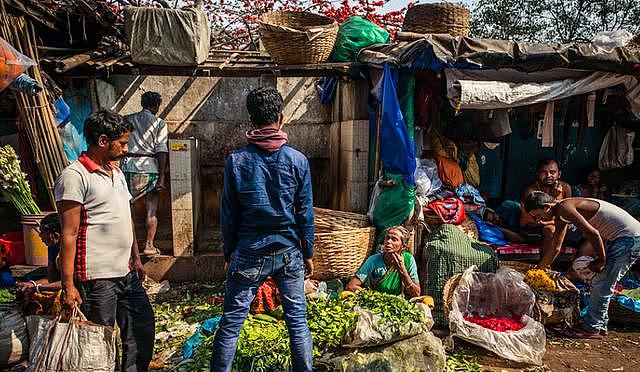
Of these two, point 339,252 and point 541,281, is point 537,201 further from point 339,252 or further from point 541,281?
point 339,252

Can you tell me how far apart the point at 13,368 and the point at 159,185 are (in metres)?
2.82

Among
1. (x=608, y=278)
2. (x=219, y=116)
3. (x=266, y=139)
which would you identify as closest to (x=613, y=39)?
(x=608, y=278)

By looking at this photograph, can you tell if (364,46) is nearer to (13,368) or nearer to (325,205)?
(325,205)

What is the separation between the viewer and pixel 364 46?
6.00 meters

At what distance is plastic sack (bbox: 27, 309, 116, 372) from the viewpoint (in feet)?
9.64

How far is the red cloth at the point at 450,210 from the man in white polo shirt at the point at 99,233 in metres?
3.80

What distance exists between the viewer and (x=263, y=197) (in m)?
3.10

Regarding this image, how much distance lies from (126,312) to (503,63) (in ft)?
15.7

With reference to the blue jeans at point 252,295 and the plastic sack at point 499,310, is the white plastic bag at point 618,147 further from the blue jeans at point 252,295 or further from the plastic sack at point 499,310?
the blue jeans at point 252,295

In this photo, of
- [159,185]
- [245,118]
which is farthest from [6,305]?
[245,118]

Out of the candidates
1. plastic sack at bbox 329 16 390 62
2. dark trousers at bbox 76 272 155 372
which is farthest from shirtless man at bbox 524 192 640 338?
dark trousers at bbox 76 272 155 372

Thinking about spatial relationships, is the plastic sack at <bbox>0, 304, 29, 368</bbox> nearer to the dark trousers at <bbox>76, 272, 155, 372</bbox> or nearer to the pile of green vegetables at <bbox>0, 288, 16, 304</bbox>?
the pile of green vegetables at <bbox>0, 288, 16, 304</bbox>

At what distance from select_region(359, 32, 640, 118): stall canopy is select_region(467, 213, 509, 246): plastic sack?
1.60m

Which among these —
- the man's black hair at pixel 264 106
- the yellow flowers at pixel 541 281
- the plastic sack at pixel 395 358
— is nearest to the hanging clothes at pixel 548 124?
the yellow flowers at pixel 541 281
